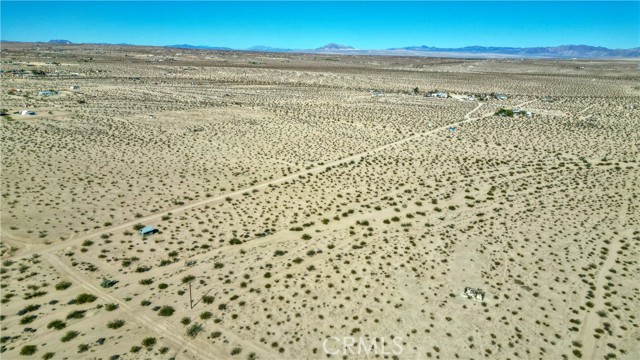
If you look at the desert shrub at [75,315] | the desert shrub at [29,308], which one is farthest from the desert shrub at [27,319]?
the desert shrub at [75,315]

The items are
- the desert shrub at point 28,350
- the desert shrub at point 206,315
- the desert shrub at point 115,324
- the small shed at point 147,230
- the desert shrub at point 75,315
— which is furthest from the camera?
the small shed at point 147,230

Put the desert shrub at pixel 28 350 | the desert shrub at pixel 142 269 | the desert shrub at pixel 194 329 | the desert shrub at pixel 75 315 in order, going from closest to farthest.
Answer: the desert shrub at pixel 28 350
the desert shrub at pixel 194 329
the desert shrub at pixel 75 315
the desert shrub at pixel 142 269

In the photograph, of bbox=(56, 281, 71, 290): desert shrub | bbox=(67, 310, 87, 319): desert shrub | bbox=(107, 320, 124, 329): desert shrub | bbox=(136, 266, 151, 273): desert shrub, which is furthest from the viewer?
bbox=(136, 266, 151, 273): desert shrub

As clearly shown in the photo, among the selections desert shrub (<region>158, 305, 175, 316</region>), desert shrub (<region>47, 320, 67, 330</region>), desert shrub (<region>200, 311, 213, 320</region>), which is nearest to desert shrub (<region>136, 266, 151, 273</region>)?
desert shrub (<region>158, 305, 175, 316</region>)

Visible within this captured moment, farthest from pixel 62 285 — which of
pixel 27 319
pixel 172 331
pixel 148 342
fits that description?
pixel 172 331

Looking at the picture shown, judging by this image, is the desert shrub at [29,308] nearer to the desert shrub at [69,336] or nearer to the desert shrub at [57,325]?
the desert shrub at [57,325]

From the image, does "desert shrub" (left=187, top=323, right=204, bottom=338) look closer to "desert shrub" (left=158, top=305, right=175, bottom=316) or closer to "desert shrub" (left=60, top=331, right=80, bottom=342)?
"desert shrub" (left=158, top=305, right=175, bottom=316)

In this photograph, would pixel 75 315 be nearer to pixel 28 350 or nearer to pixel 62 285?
pixel 28 350
